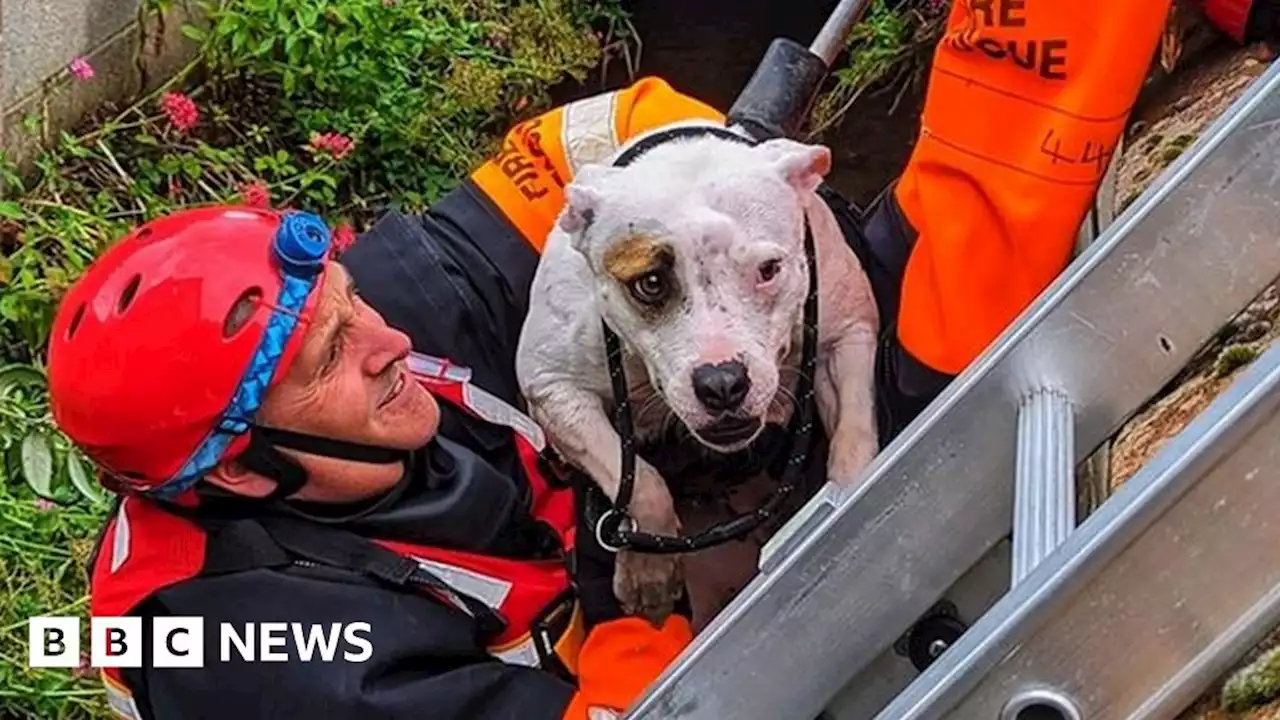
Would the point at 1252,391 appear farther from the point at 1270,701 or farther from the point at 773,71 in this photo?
the point at 773,71

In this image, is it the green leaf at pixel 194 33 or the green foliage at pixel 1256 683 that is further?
the green leaf at pixel 194 33

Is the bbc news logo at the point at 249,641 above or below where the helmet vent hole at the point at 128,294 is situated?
below

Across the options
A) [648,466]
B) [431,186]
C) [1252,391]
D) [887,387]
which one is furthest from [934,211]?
[431,186]

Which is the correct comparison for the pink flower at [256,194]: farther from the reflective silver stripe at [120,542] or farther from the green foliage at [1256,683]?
the green foliage at [1256,683]

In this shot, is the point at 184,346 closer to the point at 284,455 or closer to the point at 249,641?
the point at 284,455

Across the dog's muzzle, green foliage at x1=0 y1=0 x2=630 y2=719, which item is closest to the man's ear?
the dog's muzzle

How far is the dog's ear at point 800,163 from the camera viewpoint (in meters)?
2.62

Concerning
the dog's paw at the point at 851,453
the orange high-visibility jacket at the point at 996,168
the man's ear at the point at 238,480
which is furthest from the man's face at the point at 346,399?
the dog's paw at the point at 851,453

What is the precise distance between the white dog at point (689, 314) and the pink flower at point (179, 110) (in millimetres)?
2377

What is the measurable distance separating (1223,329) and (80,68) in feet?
11.5

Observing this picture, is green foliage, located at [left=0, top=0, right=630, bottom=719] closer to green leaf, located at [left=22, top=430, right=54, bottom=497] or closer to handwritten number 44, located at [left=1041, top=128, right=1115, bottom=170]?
green leaf, located at [left=22, top=430, right=54, bottom=497]

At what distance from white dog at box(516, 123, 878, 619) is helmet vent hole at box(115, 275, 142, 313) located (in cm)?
62

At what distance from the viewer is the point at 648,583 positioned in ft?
8.87

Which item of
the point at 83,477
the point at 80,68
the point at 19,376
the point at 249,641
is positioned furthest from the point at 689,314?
the point at 80,68
